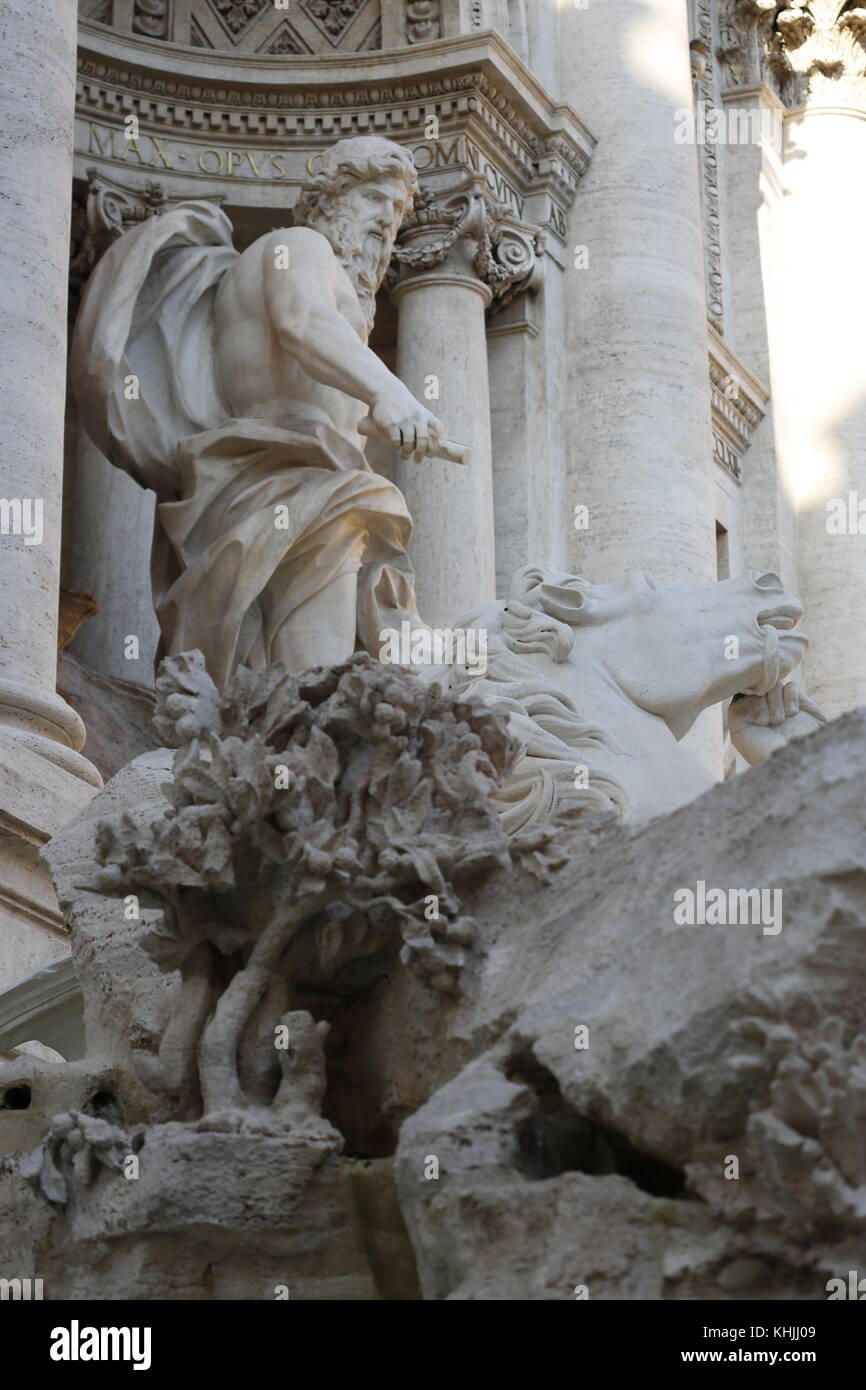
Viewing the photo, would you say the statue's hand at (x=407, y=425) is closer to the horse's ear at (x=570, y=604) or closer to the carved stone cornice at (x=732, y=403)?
the horse's ear at (x=570, y=604)

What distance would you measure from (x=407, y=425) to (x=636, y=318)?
470 cm

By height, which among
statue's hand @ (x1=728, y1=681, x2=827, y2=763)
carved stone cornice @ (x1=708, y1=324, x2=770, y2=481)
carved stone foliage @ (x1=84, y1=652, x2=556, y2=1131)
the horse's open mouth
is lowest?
carved stone foliage @ (x1=84, y1=652, x2=556, y2=1131)

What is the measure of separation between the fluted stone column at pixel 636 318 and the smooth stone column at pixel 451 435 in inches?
23.5

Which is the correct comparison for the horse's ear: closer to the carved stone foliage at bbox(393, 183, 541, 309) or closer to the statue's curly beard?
the statue's curly beard

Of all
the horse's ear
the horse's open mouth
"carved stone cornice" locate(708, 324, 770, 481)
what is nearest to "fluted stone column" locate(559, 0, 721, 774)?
"carved stone cornice" locate(708, 324, 770, 481)

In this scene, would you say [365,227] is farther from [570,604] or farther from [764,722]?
[570,604]

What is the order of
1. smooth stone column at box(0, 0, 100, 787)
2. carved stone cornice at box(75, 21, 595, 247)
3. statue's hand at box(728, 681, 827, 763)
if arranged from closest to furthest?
statue's hand at box(728, 681, 827, 763) < smooth stone column at box(0, 0, 100, 787) < carved stone cornice at box(75, 21, 595, 247)

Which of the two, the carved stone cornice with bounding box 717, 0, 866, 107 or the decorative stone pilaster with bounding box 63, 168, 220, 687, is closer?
the decorative stone pilaster with bounding box 63, 168, 220, 687

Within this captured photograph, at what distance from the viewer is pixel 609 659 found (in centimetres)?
447

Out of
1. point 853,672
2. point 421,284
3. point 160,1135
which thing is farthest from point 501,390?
point 160,1135

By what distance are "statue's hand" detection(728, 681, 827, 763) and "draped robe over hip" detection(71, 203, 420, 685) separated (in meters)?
3.17

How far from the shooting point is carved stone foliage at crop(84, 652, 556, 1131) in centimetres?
301
